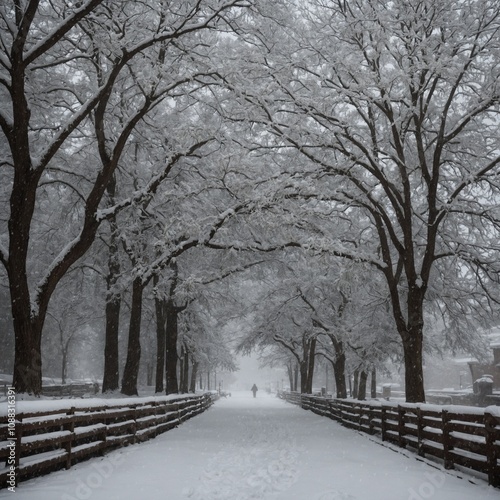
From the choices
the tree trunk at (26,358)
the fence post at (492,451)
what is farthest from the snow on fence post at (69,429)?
the fence post at (492,451)

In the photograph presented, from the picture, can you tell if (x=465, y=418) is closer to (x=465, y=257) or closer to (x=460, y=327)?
(x=465, y=257)

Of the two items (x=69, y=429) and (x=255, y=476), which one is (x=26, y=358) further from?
(x=255, y=476)

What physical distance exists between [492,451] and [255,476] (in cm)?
365

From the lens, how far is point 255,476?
7.86 m

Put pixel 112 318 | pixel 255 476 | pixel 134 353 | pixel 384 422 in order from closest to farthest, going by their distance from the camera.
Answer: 1. pixel 255 476
2. pixel 384 422
3. pixel 134 353
4. pixel 112 318

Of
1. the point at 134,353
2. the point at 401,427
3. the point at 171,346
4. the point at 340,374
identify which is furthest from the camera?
the point at 340,374

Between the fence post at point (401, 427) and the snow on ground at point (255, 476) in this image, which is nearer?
the snow on ground at point (255, 476)

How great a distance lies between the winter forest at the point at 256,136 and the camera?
11242mm

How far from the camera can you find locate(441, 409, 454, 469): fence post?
837 centimetres

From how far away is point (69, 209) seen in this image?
60.3 ft

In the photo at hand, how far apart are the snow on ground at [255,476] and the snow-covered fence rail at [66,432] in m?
0.24


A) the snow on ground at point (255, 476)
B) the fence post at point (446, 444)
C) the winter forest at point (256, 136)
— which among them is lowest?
the snow on ground at point (255, 476)

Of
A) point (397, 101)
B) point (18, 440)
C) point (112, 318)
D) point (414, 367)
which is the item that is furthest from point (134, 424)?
point (397, 101)

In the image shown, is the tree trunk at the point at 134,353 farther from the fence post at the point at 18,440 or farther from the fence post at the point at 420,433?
the fence post at the point at 18,440
